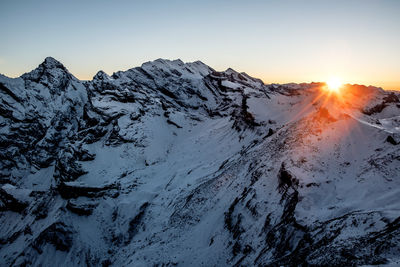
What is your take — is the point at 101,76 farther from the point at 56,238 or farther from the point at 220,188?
the point at 220,188

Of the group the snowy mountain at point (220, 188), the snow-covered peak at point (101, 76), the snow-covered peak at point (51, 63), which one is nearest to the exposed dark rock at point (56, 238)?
the snowy mountain at point (220, 188)

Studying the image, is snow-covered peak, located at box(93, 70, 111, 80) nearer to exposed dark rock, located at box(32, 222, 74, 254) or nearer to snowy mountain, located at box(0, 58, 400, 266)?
snowy mountain, located at box(0, 58, 400, 266)

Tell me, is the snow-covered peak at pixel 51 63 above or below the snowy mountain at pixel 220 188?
above

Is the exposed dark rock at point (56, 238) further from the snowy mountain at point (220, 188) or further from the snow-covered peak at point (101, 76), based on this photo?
the snow-covered peak at point (101, 76)

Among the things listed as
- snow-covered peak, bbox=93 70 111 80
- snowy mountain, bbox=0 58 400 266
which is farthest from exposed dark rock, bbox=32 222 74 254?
snow-covered peak, bbox=93 70 111 80

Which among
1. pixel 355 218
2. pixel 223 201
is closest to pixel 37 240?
pixel 223 201

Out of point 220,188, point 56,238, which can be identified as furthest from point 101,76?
point 220,188

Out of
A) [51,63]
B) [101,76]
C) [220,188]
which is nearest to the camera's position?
[220,188]

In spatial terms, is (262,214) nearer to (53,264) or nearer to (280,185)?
(280,185)
